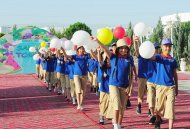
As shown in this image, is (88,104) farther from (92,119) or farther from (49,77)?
(49,77)

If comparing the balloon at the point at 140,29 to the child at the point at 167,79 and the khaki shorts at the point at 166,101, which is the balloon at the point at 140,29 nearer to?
the child at the point at 167,79

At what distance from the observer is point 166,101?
776cm

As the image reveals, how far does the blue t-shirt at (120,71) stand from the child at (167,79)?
0.57 m

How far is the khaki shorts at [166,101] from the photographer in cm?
760

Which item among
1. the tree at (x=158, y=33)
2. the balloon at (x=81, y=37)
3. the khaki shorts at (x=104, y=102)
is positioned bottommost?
the khaki shorts at (x=104, y=102)

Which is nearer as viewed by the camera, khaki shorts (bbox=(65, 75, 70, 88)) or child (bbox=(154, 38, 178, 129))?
child (bbox=(154, 38, 178, 129))

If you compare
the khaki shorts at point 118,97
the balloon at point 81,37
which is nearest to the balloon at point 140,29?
the balloon at point 81,37

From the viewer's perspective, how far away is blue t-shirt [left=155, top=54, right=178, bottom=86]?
762 cm

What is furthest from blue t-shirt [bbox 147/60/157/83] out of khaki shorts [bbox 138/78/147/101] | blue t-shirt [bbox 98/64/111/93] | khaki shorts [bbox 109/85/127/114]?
khaki shorts [bbox 109/85/127/114]

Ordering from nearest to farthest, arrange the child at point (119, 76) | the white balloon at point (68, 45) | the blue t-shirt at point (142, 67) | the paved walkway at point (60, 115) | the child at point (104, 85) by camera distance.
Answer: the child at point (119, 76), the child at point (104, 85), the paved walkway at point (60, 115), the blue t-shirt at point (142, 67), the white balloon at point (68, 45)

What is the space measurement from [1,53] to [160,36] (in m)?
17.1

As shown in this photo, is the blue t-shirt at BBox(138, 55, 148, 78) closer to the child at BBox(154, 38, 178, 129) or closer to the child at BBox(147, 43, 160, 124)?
the child at BBox(147, 43, 160, 124)

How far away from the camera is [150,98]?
899 cm

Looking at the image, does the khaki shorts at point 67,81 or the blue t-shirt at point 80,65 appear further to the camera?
the khaki shorts at point 67,81
